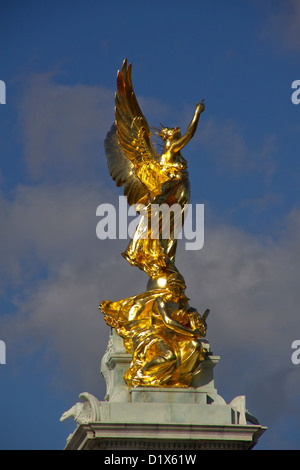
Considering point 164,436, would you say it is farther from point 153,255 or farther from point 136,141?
point 136,141

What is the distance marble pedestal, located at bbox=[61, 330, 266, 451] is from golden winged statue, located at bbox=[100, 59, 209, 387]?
0.45 m

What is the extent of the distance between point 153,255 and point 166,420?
14.0ft

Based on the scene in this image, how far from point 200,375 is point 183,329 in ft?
3.83

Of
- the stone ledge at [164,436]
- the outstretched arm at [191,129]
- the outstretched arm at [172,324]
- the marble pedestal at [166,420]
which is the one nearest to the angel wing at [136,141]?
the outstretched arm at [191,129]

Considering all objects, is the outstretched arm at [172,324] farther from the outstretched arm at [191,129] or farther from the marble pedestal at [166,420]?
the outstretched arm at [191,129]

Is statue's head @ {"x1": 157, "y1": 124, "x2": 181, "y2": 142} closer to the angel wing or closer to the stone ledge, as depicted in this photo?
the angel wing

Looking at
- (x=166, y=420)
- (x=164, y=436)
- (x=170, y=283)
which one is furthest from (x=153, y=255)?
(x=164, y=436)

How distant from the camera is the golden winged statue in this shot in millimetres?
33781

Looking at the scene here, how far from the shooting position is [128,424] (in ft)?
106

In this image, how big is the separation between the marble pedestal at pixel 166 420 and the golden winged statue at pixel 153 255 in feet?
1.46

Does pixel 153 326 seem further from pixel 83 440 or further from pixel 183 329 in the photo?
pixel 83 440

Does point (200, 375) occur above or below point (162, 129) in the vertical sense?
below

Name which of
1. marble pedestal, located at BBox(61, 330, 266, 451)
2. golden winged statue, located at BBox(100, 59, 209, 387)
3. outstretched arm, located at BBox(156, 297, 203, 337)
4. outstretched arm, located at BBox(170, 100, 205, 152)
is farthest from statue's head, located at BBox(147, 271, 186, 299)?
outstretched arm, located at BBox(170, 100, 205, 152)
